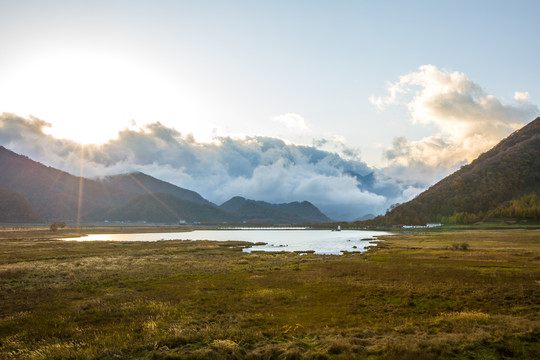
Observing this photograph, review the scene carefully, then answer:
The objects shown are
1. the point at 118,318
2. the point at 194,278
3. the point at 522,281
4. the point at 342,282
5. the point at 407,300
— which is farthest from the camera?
the point at 194,278

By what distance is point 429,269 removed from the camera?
46750 mm

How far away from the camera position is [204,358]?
1666cm

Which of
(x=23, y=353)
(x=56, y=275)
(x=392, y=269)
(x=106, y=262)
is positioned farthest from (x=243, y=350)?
(x=106, y=262)

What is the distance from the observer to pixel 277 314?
1026 inches

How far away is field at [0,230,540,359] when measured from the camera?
17438 millimetres

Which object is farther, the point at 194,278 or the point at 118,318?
the point at 194,278

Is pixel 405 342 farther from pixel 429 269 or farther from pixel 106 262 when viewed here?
pixel 106 262

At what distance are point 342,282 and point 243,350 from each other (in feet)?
77.9

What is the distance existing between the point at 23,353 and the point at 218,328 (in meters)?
10.9

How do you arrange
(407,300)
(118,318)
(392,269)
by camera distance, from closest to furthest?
1. (118,318)
2. (407,300)
3. (392,269)

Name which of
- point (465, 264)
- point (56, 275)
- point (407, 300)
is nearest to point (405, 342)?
point (407, 300)

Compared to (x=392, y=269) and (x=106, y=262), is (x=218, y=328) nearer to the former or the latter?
(x=392, y=269)

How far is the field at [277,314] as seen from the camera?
17438 millimetres

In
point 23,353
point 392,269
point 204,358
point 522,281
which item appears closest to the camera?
point 204,358
